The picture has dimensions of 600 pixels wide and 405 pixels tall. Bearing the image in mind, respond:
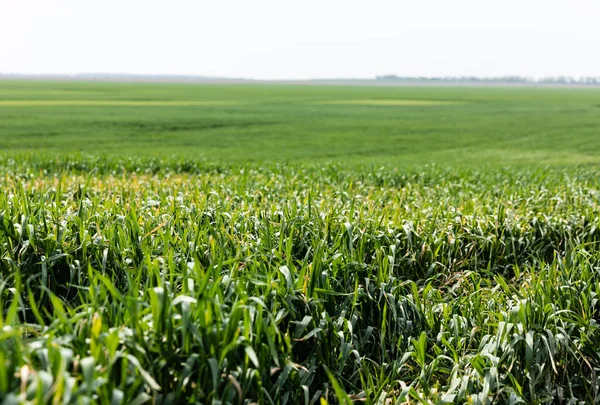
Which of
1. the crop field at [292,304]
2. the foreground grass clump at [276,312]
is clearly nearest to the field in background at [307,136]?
the crop field at [292,304]

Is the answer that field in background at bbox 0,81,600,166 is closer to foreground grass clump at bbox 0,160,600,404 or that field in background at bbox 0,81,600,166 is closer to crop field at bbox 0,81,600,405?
crop field at bbox 0,81,600,405

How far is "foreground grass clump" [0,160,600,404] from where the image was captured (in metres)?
2.97

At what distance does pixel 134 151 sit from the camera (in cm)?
3095

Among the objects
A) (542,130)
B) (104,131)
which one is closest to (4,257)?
(104,131)

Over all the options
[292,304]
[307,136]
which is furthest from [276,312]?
[307,136]

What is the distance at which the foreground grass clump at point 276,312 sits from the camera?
9.75ft

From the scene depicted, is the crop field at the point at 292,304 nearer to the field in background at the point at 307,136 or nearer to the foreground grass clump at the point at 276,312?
the foreground grass clump at the point at 276,312

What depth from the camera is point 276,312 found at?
12.9 feet

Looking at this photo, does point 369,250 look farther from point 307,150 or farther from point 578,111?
point 578,111

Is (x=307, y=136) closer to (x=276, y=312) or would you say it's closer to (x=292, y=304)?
(x=292, y=304)

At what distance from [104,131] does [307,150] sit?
14.8m

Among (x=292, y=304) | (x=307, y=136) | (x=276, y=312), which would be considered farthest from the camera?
(x=307, y=136)

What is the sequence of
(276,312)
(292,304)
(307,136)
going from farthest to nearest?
(307,136), (292,304), (276,312)

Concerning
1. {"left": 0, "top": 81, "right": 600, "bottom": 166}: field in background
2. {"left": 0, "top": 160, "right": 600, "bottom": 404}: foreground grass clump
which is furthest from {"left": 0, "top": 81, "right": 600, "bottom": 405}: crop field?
{"left": 0, "top": 81, "right": 600, "bottom": 166}: field in background
